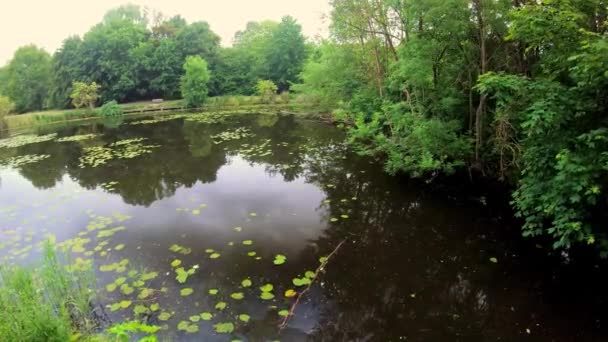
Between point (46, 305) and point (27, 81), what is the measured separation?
57.9m

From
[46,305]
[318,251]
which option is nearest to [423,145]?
[318,251]

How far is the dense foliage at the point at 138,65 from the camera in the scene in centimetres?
4381

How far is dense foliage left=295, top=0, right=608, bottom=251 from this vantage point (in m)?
4.47

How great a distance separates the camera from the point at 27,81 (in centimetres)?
4656

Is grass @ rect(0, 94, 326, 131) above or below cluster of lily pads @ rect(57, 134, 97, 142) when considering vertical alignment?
above

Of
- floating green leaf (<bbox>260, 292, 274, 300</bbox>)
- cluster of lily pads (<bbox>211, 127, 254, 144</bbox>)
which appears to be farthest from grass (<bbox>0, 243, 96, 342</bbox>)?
cluster of lily pads (<bbox>211, 127, 254, 144</bbox>)

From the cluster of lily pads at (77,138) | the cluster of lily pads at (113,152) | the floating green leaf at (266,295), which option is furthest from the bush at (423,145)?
the cluster of lily pads at (77,138)

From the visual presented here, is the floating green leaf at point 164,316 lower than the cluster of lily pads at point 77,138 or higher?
lower

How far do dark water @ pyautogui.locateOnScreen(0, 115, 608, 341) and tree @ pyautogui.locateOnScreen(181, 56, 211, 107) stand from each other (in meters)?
28.7

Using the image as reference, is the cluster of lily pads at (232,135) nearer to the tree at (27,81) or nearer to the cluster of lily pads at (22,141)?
the cluster of lily pads at (22,141)

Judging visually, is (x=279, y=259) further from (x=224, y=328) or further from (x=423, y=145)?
(x=423, y=145)

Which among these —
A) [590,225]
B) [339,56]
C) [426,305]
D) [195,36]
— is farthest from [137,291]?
[195,36]

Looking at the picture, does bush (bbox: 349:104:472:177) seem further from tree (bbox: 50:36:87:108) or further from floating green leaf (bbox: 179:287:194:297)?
tree (bbox: 50:36:87:108)

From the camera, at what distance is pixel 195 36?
4766 centimetres
